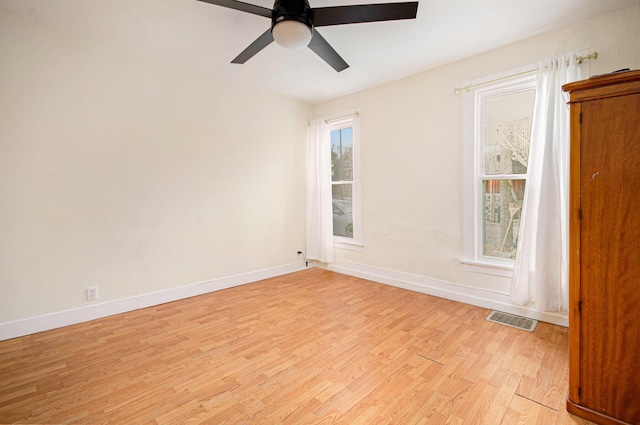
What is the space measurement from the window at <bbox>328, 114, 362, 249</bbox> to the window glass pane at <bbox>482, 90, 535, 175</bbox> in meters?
1.70

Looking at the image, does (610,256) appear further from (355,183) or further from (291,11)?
(355,183)

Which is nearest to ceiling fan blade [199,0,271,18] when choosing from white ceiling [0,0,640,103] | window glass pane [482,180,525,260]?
white ceiling [0,0,640,103]

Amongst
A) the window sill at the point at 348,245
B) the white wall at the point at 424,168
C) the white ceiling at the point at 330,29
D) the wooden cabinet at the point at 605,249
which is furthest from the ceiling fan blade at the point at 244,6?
the window sill at the point at 348,245

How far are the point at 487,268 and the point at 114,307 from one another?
12.9 feet

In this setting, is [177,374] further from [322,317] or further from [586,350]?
[586,350]

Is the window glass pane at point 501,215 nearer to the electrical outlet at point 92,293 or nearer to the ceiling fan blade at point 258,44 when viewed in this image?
the ceiling fan blade at point 258,44

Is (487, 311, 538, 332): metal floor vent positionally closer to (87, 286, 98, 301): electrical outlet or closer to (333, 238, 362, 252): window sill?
(333, 238, 362, 252): window sill

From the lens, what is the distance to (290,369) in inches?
80.0

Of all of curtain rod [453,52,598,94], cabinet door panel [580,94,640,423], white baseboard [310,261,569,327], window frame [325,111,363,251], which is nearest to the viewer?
cabinet door panel [580,94,640,423]

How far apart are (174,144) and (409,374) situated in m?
3.33

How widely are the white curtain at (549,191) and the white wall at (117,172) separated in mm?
3239

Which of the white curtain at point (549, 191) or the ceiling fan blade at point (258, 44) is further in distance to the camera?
the white curtain at point (549, 191)

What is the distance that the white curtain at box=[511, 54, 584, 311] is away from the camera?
2482 millimetres

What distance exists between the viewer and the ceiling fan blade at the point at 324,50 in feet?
7.03
